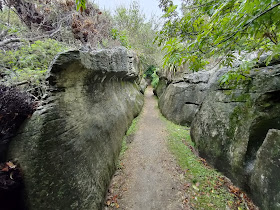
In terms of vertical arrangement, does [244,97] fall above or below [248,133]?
above

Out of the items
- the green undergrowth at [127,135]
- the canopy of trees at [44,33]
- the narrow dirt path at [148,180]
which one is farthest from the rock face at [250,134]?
the canopy of trees at [44,33]

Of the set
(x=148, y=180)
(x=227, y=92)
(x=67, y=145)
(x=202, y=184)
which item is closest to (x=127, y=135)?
(x=148, y=180)

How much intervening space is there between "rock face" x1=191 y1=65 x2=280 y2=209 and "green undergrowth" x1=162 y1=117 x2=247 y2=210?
313mm

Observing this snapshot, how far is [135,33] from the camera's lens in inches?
536

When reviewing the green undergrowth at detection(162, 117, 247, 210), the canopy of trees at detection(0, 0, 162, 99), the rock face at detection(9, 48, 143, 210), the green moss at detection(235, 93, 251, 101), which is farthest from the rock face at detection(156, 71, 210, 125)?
the rock face at detection(9, 48, 143, 210)

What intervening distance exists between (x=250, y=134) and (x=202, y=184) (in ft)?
5.88

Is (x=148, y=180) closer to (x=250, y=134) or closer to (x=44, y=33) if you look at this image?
(x=250, y=134)

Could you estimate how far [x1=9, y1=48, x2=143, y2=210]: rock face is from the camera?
1.90 meters

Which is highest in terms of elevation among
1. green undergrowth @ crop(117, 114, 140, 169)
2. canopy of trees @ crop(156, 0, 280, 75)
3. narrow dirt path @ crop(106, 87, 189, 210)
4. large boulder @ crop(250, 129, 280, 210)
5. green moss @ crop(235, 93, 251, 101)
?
canopy of trees @ crop(156, 0, 280, 75)

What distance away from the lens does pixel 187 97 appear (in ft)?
24.1

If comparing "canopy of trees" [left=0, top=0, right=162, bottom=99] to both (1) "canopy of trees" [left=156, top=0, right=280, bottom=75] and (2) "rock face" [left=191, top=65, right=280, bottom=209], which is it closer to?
(1) "canopy of trees" [left=156, top=0, right=280, bottom=75]

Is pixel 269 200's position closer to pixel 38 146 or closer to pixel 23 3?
pixel 38 146

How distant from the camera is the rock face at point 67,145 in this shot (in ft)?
6.22

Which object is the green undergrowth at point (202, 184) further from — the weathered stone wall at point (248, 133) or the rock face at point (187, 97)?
the rock face at point (187, 97)
